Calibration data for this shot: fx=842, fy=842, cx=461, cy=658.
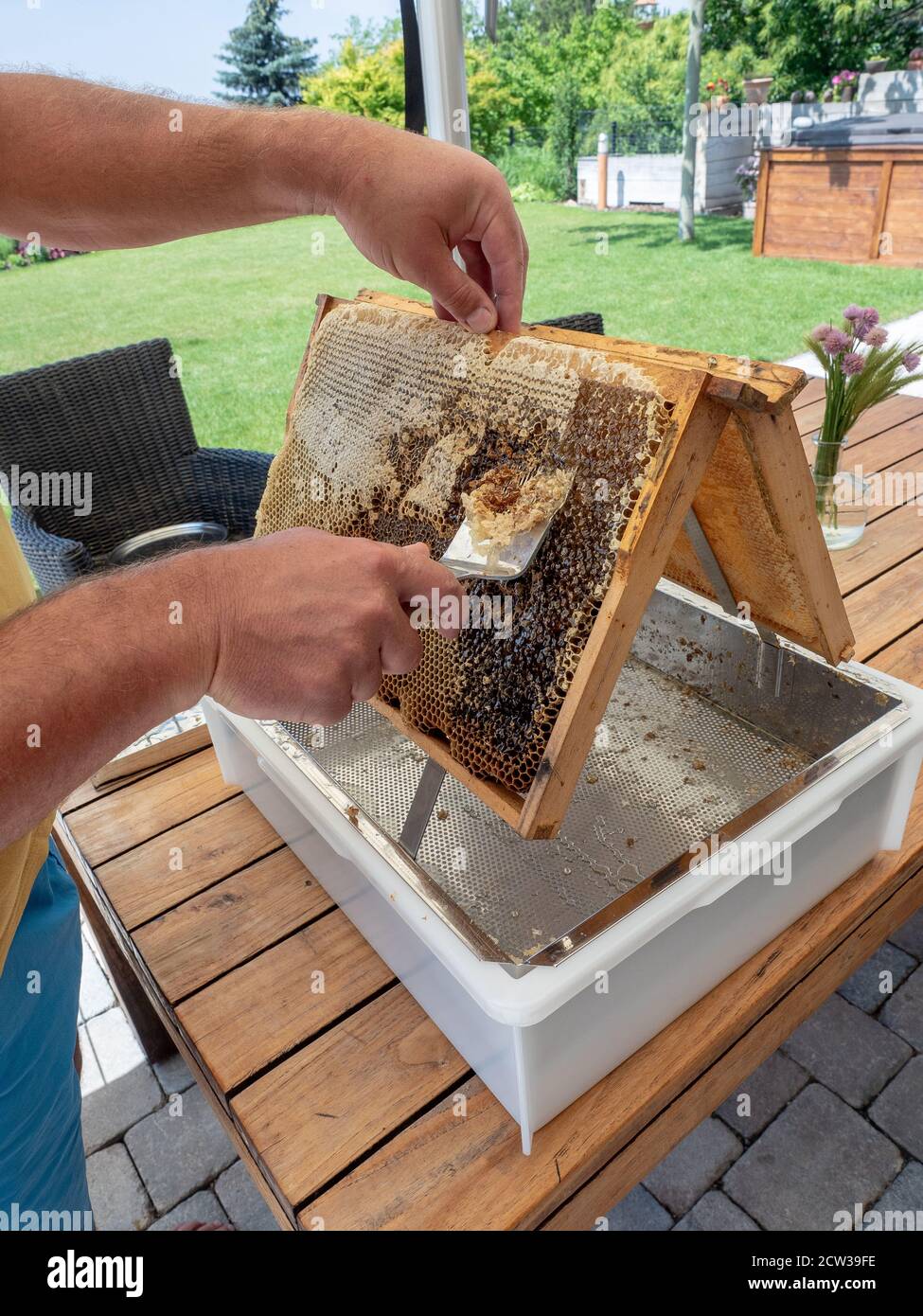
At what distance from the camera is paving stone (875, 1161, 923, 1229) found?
1.52 m

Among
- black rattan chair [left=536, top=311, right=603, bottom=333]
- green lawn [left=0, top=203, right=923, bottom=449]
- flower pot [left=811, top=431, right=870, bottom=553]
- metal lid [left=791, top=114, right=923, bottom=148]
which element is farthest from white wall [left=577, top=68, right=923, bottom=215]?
flower pot [left=811, top=431, right=870, bottom=553]

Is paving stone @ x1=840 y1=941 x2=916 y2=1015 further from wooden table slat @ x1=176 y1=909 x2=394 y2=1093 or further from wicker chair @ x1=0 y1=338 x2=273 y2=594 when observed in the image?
wicker chair @ x1=0 y1=338 x2=273 y2=594

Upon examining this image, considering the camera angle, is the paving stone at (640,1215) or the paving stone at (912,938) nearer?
the paving stone at (640,1215)

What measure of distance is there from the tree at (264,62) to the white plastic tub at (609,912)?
1318 centimetres

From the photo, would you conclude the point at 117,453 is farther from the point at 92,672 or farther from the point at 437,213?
the point at 92,672

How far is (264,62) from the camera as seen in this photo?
1196cm

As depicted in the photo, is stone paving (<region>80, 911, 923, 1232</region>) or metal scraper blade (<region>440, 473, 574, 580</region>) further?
stone paving (<region>80, 911, 923, 1232</region>)

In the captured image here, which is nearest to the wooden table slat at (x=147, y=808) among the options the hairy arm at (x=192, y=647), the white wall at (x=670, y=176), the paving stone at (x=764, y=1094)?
the hairy arm at (x=192, y=647)

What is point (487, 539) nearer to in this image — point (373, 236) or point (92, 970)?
point (373, 236)

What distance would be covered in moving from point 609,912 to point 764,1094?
1.20 m

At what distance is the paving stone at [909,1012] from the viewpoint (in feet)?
6.01

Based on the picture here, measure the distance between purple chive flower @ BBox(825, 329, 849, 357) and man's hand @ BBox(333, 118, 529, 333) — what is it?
3.16 ft

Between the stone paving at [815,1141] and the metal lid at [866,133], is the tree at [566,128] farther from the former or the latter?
the stone paving at [815,1141]

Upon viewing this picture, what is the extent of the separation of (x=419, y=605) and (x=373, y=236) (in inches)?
21.0
